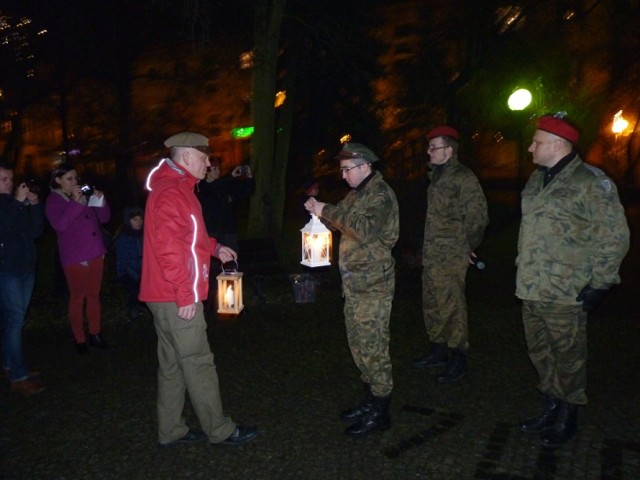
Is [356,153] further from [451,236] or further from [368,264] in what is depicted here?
[451,236]

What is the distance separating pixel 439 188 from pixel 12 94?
1298 cm

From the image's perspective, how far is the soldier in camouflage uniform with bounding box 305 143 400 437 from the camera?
4.61m

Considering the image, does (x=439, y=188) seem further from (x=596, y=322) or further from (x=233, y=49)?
(x=233, y=49)

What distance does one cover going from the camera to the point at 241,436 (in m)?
4.74

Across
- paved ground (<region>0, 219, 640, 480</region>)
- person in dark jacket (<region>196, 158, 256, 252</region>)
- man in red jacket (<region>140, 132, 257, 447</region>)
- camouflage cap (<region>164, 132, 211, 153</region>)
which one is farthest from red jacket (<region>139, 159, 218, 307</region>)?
person in dark jacket (<region>196, 158, 256, 252</region>)

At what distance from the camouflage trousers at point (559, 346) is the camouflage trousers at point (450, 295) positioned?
41.6 inches

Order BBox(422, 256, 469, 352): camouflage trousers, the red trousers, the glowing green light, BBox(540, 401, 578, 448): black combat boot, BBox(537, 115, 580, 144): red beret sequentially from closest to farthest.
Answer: BBox(537, 115, 580, 144): red beret, BBox(540, 401, 578, 448): black combat boot, BBox(422, 256, 469, 352): camouflage trousers, the red trousers, the glowing green light

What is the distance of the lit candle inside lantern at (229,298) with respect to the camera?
6.07m

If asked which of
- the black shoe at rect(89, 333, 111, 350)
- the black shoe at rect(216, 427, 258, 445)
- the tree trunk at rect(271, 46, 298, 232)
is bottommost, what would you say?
the black shoe at rect(216, 427, 258, 445)

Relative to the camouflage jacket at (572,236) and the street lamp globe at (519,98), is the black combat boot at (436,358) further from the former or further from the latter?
the street lamp globe at (519,98)

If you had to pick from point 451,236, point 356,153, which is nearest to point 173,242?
point 356,153

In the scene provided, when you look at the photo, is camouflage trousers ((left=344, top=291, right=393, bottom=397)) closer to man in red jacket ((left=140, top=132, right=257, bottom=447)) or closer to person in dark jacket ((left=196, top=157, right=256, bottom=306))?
man in red jacket ((left=140, top=132, right=257, bottom=447))

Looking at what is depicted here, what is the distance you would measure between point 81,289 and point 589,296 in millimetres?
5034

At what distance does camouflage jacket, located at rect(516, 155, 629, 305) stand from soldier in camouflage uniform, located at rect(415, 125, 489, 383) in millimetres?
1034
